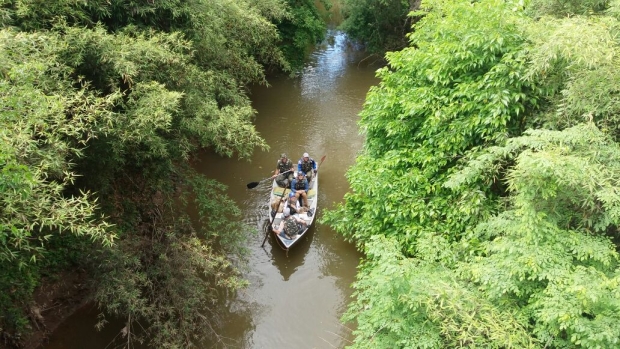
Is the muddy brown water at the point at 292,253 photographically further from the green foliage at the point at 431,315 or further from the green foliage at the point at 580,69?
the green foliage at the point at 580,69

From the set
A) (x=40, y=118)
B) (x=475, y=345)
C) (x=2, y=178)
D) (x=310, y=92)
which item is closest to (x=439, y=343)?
(x=475, y=345)

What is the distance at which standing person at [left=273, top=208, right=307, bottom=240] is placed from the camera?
9.77 m

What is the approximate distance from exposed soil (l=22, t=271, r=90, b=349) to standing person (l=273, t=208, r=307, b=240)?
A: 13.5 feet

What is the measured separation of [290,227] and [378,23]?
467 inches

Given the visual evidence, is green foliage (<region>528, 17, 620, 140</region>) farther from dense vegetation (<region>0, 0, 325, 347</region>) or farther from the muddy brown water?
dense vegetation (<region>0, 0, 325, 347</region>)

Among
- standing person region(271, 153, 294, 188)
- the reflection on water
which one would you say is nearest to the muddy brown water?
the reflection on water

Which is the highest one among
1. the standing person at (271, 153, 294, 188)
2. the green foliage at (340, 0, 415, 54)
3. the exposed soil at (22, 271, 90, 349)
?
the green foliage at (340, 0, 415, 54)

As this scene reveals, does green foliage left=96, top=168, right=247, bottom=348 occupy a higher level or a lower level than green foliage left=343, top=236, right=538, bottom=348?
lower

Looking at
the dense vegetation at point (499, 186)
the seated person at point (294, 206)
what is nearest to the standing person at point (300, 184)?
the seated person at point (294, 206)

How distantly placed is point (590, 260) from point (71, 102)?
260 inches

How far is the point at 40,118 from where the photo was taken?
484 centimetres

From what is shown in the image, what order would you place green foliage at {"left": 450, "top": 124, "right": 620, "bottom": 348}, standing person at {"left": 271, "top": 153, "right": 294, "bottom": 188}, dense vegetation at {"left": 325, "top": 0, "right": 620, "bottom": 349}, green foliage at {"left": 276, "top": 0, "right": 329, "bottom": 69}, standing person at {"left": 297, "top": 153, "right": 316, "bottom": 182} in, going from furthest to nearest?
green foliage at {"left": 276, "top": 0, "right": 329, "bottom": 69} → standing person at {"left": 297, "top": 153, "right": 316, "bottom": 182} → standing person at {"left": 271, "top": 153, "right": 294, "bottom": 188} → dense vegetation at {"left": 325, "top": 0, "right": 620, "bottom": 349} → green foliage at {"left": 450, "top": 124, "right": 620, "bottom": 348}

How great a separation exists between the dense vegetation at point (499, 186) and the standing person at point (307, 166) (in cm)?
363

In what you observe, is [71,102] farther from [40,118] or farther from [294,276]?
[294,276]
